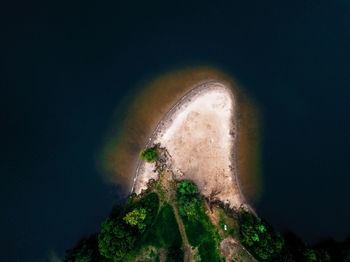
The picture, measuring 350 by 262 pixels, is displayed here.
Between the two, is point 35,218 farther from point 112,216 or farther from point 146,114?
point 146,114

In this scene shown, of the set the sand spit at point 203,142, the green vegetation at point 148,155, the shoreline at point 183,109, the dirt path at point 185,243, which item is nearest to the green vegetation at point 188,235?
the dirt path at point 185,243

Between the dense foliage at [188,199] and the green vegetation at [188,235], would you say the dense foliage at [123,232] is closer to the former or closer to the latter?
the green vegetation at [188,235]

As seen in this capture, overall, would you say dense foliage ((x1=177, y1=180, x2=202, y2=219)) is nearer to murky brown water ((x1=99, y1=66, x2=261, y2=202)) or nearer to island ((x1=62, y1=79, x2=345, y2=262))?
island ((x1=62, y1=79, x2=345, y2=262))

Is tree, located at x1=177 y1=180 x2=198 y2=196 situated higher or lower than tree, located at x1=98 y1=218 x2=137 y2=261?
higher

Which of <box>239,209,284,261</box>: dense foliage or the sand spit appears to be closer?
<box>239,209,284,261</box>: dense foliage

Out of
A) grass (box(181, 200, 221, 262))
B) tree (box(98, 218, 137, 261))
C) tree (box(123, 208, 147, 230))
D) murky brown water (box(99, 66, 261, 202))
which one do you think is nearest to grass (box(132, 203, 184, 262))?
grass (box(181, 200, 221, 262))

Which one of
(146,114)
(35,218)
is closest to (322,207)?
(146,114)
